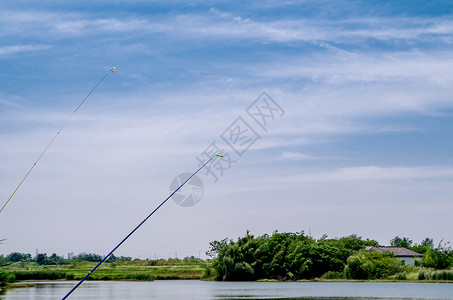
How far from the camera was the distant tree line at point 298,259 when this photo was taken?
188ft

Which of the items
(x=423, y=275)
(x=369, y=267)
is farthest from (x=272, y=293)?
(x=423, y=275)

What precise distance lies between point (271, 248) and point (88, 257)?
10583cm

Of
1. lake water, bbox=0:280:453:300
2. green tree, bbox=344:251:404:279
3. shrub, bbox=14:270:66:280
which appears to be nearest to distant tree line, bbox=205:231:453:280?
green tree, bbox=344:251:404:279

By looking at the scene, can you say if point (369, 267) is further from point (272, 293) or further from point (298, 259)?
point (272, 293)

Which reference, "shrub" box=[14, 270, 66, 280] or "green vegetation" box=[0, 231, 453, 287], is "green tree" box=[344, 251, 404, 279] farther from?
"shrub" box=[14, 270, 66, 280]

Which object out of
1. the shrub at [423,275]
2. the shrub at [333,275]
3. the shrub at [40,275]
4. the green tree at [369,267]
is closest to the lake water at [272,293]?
the shrub at [423,275]

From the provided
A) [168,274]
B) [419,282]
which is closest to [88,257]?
[168,274]

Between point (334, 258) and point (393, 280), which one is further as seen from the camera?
point (334, 258)

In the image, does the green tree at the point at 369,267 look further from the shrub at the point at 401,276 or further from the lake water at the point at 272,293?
the lake water at the point at 272,293

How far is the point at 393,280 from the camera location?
2119 inches

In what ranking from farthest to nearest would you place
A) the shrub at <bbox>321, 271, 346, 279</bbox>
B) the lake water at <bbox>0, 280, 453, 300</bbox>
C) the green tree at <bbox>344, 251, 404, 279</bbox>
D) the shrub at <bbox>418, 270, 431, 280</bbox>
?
the shrub at <bbox>321, 271, 346, 279</bbox>
the green tree at <bbox>344, 251, 404, 279</bbox>
the shrub at <bbox>418, 270, 431, 280</bbox>
the lake water at <bbox>0, 280, 453, 300</bbox>

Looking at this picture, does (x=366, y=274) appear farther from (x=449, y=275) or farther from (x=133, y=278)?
(x=133, y=278)

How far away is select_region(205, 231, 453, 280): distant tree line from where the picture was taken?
57250mm

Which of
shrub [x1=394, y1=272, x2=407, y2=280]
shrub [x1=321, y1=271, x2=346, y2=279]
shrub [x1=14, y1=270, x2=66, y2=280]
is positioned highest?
shrub [x1=14, y1=270, x2=66, y2=280]
